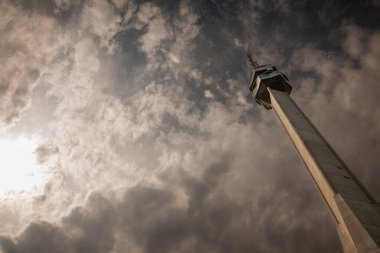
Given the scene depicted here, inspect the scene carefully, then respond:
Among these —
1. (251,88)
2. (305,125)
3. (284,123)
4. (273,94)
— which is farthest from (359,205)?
(251,88)

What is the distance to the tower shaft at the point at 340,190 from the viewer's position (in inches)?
402

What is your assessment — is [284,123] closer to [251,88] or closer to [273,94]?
[273,94]

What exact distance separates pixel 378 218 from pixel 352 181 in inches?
107

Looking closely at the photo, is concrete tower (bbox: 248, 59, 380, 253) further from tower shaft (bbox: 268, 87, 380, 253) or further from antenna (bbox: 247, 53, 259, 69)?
antenna (bbox: 247, 53, 259, 69)

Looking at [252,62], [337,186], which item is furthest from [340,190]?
[252,62]

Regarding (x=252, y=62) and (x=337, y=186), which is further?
(x=252, y=62)

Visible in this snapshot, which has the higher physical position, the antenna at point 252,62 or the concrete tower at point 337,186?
the antenna at point 252,62

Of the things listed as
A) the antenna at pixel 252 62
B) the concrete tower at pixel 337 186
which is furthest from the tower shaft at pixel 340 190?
the antenna at pixel 252 62

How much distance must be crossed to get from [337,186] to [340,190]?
28 centimetres

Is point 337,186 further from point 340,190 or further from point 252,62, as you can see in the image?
point 252,62

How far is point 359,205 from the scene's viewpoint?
1162cm

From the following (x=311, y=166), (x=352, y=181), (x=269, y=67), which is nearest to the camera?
(x=352, y=181)

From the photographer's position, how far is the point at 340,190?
1232 cm

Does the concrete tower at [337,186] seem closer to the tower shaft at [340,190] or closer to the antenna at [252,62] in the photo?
the tower shaft at [340,190]
